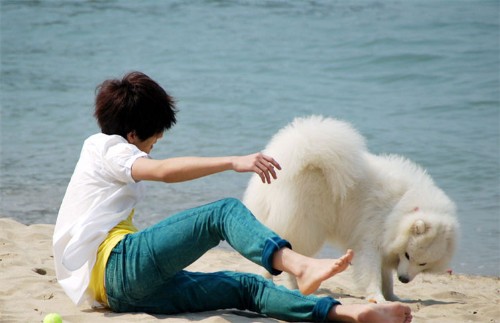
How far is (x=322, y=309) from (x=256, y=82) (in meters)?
10.7

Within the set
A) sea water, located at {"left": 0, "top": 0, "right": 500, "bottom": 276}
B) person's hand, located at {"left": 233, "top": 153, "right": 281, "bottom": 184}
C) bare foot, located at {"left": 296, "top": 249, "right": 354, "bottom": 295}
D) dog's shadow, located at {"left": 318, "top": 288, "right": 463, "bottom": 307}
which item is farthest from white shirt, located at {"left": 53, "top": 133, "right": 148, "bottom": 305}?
sea water, located at {"left": 0, "top": 0, "right": 500, "bottom": 276}

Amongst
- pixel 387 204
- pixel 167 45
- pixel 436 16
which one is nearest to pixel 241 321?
pixel 387 204

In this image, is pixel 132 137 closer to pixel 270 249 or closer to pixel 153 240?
pixel 153 240

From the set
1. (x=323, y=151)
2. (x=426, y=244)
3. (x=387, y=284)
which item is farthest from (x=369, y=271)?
(x=323, y=151)

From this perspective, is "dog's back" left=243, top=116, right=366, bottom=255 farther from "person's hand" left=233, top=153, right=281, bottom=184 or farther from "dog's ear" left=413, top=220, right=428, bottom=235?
"person's hand" left=233, top=153, right=281, bottom=184

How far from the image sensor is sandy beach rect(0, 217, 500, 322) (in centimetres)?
392

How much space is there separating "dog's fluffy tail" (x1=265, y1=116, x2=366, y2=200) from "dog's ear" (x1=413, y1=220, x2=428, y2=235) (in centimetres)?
48

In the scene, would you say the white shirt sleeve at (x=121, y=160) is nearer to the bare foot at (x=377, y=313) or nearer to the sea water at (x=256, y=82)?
the bare foot at (x=377, y=313)

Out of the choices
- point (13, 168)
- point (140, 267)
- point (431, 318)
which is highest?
point (140, 267)

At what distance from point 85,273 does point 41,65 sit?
1247 centimetres

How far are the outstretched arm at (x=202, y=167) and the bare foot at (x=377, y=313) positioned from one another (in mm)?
727

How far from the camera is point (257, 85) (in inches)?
550

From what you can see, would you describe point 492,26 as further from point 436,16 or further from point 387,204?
A: point 387,204

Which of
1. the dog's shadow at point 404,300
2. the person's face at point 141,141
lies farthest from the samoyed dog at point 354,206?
the person's face at point 141,141
